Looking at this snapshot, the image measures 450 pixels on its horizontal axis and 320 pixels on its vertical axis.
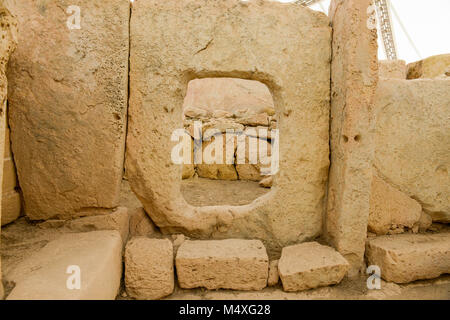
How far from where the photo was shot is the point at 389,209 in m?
2.36

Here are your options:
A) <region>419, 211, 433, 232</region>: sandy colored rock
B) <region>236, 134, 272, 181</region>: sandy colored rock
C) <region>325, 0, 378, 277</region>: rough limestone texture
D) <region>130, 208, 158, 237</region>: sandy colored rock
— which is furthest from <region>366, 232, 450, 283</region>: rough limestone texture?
<region>236, 134, 272, 181</region>: sandy colored rock

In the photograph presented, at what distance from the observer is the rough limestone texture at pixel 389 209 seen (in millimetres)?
2342

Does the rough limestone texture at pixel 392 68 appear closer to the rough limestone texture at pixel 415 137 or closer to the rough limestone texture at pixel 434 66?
the rough limestone texture at pixel 434 66

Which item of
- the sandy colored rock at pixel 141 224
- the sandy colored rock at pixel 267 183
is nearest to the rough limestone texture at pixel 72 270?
the sandy colored rock at pixel 141 224

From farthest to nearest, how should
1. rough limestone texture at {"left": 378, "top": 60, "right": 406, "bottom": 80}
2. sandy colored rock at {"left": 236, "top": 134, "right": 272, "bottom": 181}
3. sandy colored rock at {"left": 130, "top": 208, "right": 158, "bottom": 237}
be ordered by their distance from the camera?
sandy colored rock at {"left": 236, "top": 134, "right": 272, "bottom": 181} → rough limestone texture at {"left": 378, "top": 60, "right": 406, "bottom": 80} → sandy colored rock at {"left": 130, "top": 208, "right": 158, "bottom": 237}

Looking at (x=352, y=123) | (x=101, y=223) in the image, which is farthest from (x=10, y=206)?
(x=352, y=123)

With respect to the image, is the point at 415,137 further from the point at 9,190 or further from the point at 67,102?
the point at 9,190

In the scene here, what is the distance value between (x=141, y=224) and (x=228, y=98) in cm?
389

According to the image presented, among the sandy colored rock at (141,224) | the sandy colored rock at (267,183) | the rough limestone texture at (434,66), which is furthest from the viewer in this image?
the sandy colored rock at (267,183)

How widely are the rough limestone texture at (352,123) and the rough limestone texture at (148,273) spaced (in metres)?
1.28

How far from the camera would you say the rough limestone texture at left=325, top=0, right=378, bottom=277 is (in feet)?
6.48

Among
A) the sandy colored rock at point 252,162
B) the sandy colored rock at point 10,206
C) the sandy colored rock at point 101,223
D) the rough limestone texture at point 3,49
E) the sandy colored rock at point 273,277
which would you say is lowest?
the sandy colored rock at point 273,277

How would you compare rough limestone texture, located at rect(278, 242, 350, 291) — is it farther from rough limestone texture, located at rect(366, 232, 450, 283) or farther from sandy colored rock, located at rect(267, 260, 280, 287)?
rough limestone texture, located at rect(366, 232, 450, 283)

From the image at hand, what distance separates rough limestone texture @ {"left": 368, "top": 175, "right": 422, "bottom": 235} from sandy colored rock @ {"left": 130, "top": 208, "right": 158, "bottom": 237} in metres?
1.81
